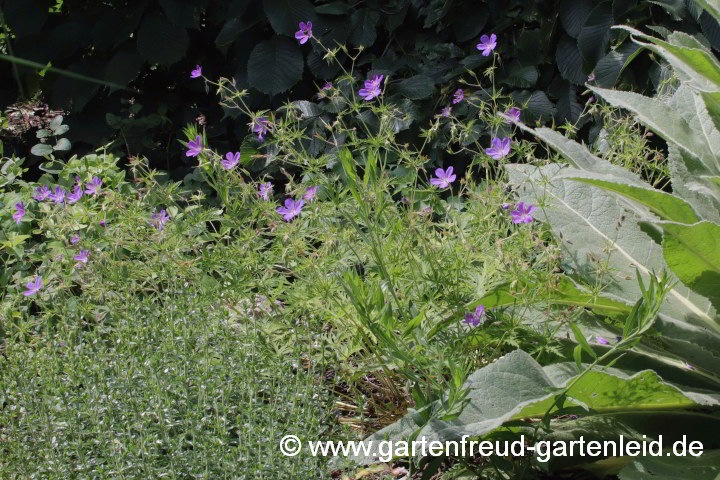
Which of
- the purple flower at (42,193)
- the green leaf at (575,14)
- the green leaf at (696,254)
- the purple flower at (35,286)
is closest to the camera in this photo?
the green leaf at (696,254)

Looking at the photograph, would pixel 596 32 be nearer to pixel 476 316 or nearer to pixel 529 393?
pixel 476 316

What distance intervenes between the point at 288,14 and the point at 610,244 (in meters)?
2.10

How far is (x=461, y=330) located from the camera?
2107 mm

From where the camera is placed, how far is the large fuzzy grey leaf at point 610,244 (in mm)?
2025

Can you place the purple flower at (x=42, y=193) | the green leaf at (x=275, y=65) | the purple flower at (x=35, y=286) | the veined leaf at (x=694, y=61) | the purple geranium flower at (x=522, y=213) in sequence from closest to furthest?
the veined leaf at (x=694, y=61) < the purple geranium flower at (x=522, y=213) < the purple flower at (x=35, y=286) < the purple flower at (x=42, y=193) < the green leaf at (x=275, y=65)

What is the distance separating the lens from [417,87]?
3.53 metres

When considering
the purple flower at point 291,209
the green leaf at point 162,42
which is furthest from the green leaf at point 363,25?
the purple flower at point 291,209

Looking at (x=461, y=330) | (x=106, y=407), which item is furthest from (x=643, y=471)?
(x=106, y=407)

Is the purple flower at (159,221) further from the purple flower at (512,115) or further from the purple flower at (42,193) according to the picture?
the purple flower at (512,115)

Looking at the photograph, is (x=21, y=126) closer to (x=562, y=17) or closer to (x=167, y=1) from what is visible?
(x=167, y=1)

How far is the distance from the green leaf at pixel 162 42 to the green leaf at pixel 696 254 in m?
2.63

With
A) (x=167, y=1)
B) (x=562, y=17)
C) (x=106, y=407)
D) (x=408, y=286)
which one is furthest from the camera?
(x=167, y=1)

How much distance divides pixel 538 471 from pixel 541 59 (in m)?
1.96

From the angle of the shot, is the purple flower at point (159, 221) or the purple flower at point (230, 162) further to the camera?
the purple flower at point (159, 221)
